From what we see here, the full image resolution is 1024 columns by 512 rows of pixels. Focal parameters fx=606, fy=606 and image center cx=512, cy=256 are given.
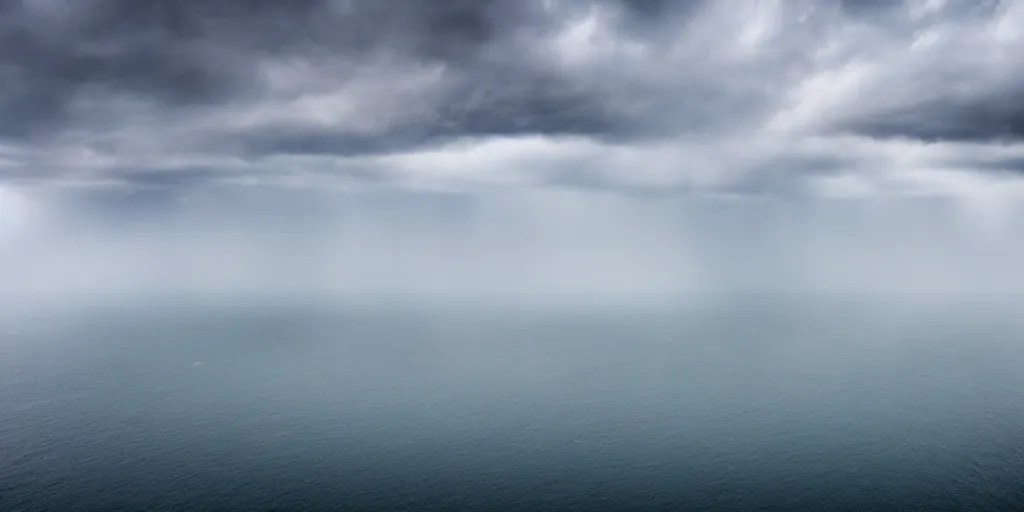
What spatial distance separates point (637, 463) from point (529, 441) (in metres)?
27.9

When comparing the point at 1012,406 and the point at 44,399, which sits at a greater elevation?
the point at 44,399

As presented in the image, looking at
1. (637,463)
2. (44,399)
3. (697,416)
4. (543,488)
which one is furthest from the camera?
(44,399)

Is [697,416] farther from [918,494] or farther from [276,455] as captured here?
[276,455]

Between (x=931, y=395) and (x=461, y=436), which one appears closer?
(x=461, y=436)

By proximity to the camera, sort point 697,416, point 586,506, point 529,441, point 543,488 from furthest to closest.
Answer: point 697,416 → point 529,441 → point 543,488 → point 586,506

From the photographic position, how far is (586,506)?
370ft

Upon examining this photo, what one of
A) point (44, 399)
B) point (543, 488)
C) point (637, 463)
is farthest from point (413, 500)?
point (44, 399)

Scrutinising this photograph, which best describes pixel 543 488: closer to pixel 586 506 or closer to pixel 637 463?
pixel 586 506

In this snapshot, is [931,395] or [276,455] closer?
[276,455]

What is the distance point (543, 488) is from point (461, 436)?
37834 mm

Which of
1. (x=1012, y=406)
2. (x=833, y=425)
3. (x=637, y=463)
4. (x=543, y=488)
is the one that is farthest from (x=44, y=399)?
(x=1012, y=406)

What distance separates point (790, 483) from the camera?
12250cm

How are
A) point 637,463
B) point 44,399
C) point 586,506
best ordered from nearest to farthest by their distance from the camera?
point 586,506 → point 637,463 → point 44,399

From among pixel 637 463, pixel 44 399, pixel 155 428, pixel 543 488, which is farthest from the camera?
pixel 44 399
